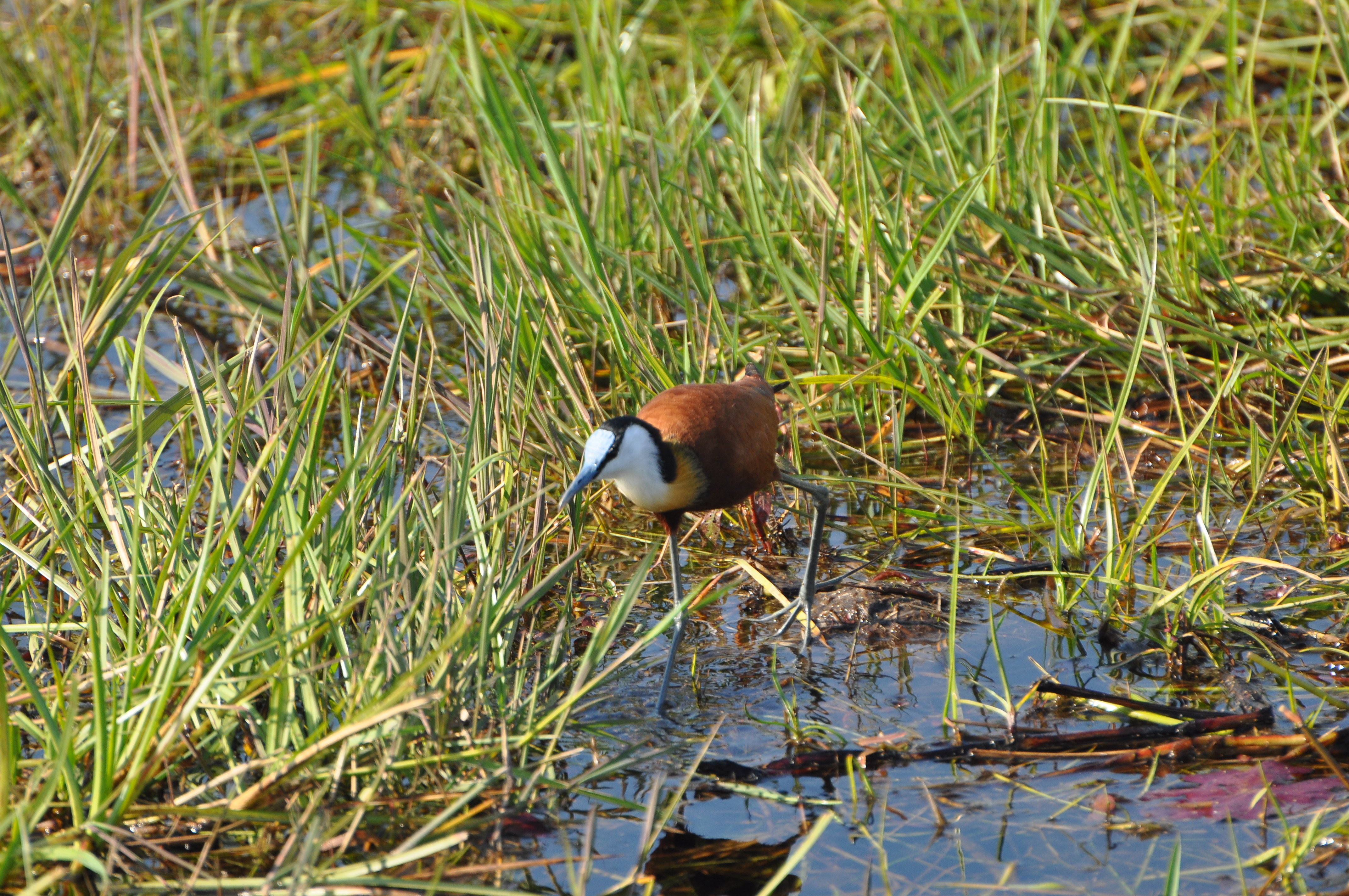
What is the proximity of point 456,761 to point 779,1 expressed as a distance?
145 inches

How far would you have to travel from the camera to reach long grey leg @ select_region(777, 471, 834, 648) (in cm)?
334

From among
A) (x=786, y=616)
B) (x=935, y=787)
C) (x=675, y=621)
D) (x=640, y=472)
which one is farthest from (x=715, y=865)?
(x=786, y=616)

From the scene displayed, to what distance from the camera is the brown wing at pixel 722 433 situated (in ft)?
10.5

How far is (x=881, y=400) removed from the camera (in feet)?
13.8

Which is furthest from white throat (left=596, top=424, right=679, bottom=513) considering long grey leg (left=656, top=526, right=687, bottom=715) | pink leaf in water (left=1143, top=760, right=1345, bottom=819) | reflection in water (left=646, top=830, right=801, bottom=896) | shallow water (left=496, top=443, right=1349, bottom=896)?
pink leaf in water (left=1143, top=760, right=1345, bottom=819)

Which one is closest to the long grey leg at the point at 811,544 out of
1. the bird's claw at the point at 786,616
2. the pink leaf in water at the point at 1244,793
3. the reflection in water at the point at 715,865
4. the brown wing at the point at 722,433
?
the bird's claw at the point at 786,616

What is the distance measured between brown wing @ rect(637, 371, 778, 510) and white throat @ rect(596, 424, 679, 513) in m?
0.09

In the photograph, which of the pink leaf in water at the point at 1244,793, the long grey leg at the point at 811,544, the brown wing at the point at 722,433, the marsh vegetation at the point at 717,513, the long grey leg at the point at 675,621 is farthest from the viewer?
the long grey leg at the point at 811,544

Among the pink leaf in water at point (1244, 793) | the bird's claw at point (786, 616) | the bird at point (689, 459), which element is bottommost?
the bird's claw at point (786, 616)

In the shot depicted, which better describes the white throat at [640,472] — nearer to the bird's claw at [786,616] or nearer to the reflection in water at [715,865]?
the bird's claw at [786,616]

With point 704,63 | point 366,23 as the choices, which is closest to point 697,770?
point 704,63

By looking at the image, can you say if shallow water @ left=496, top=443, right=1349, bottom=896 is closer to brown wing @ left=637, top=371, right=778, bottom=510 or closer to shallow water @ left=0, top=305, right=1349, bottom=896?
shallow water @ left=0, top=305, right=1349, bottom=896

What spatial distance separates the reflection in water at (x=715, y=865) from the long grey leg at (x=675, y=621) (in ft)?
1.49

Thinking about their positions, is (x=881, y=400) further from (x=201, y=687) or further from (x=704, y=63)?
(x=201, y=687)
